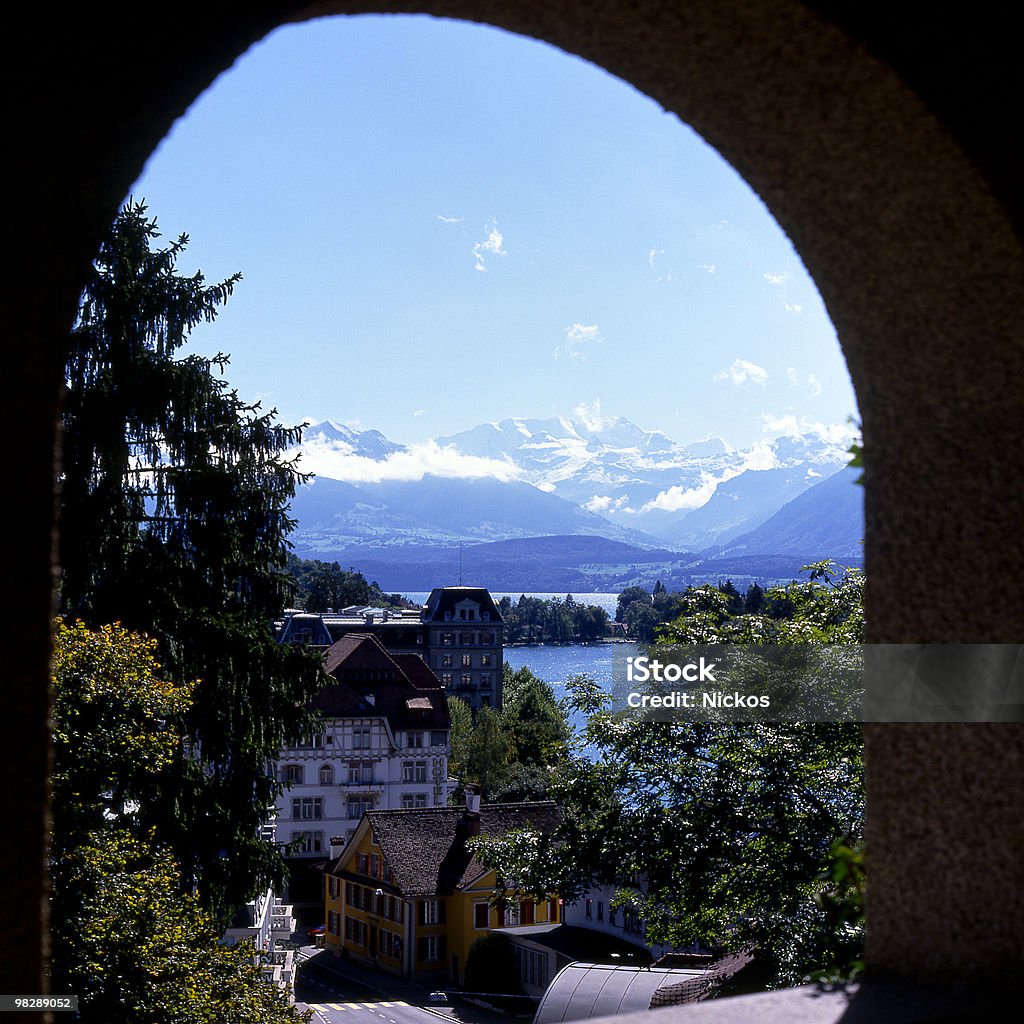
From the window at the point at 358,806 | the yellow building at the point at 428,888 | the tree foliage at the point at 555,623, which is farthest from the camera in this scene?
the tree foliage at the point at 555,623

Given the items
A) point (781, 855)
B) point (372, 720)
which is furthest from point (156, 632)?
point (372, 720)

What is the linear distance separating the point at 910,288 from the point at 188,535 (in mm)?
9008

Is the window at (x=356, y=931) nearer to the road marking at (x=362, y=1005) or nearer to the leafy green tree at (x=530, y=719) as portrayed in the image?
the road marking at (x=362, y=1005)

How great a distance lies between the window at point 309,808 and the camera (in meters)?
37.9

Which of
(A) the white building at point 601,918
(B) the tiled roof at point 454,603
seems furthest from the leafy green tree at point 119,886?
(B) the tiled roof at point 454,603

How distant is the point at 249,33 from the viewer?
1.42 metres

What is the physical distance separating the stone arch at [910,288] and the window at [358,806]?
125 ft

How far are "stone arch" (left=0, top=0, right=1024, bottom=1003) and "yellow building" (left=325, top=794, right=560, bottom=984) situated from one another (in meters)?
25.6

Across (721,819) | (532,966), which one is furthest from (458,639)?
(721,819)

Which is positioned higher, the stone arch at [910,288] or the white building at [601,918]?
the stone arch at [910,288]

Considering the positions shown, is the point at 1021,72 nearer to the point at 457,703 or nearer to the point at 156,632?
the point at 156,632

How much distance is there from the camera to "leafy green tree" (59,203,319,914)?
30.1 feet

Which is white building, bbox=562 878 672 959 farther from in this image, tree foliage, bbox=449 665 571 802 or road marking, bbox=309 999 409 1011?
tree foliage, bbox=449 665 571 802

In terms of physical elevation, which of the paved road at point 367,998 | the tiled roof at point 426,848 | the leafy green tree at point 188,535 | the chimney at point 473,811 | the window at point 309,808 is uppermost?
the leafy green tree at point 188,535
